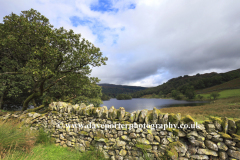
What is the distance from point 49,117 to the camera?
5.54 meters

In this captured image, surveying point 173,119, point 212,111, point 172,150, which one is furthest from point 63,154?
point 212,111

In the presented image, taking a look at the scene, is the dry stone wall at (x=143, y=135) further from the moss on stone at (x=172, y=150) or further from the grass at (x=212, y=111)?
the grass at (x=212, y=111)

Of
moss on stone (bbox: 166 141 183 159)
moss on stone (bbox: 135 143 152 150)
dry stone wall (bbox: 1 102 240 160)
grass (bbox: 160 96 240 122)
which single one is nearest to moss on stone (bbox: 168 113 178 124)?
dry stone wall (bbox: 1 102 240 160)

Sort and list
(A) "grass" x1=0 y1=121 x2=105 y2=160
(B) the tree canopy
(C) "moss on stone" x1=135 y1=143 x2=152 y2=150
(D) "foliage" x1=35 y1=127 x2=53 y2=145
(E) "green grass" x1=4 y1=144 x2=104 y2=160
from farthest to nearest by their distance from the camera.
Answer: (B) the tree canopy
(D) "foliage" x1=35 y1=127 x2=53 y2=145
(E) "green grass" x1=4 y1=144 x2=104 y2=160
(C) "moss on stone" x1=135 y1=143 x2=152 y2=150
(A) "grass" x1=0 y1=121 x2=105 y2=160

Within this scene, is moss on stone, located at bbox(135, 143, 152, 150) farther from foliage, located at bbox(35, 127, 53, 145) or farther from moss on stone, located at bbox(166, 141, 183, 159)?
foliage, located at bbox(35, 127, 53, 145)

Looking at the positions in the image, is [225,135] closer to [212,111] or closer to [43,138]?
[43,138]

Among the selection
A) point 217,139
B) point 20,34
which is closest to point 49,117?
point 20,34

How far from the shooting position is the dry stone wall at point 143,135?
2.71m

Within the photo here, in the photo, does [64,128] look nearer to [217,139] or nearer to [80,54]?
[80,54]

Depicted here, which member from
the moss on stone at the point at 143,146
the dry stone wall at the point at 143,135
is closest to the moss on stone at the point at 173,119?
the dry stone wall at the point at 143,135

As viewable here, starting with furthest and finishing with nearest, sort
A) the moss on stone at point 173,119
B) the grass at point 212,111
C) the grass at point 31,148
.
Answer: the grass at point 212,111, the moss on stone at point 173,119, the grass at point 31,148

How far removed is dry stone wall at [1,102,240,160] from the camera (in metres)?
2.71

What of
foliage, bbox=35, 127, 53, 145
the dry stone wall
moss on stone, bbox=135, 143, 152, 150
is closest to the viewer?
the dry stone wall

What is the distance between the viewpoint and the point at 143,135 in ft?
11.1
